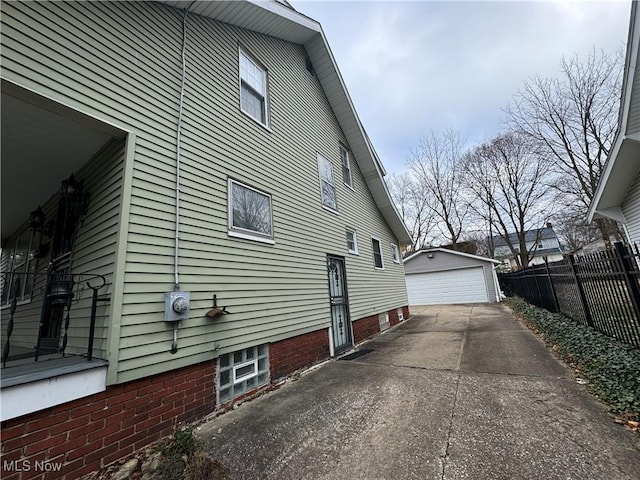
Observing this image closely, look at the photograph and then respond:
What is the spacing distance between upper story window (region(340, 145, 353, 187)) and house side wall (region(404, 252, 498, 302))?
1134 cm

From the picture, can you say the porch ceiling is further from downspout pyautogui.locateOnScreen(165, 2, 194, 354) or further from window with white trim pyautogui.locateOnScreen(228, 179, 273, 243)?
window with white trim pyautogui.locateOnScreen(228, 179, 273, 243)

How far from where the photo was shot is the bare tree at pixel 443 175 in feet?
80.2

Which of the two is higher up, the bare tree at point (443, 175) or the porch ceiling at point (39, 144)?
the bare tree at point (443, 175)

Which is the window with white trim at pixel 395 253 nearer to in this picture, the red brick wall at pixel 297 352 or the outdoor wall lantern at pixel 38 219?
the red brick wall at pixel 297 352

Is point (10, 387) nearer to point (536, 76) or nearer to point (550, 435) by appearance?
point (550, 435)

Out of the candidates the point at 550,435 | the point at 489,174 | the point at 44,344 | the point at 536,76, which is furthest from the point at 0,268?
the point at 489,174

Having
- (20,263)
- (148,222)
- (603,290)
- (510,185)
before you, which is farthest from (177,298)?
(510,185)

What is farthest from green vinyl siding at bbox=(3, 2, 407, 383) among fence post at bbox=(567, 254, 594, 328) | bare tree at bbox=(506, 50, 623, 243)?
bare tree at bbox=(506, 50, 623, 243)

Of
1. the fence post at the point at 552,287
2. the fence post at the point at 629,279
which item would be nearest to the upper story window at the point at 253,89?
A: the fence post at the point at 629,279

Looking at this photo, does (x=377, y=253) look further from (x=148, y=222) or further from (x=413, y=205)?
(x=413, y=205)

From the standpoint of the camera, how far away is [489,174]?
23266 millimetres

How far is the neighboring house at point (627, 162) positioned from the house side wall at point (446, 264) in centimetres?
823

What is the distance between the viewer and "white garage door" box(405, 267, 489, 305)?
55.9ft

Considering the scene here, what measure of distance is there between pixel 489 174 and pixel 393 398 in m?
25.0
